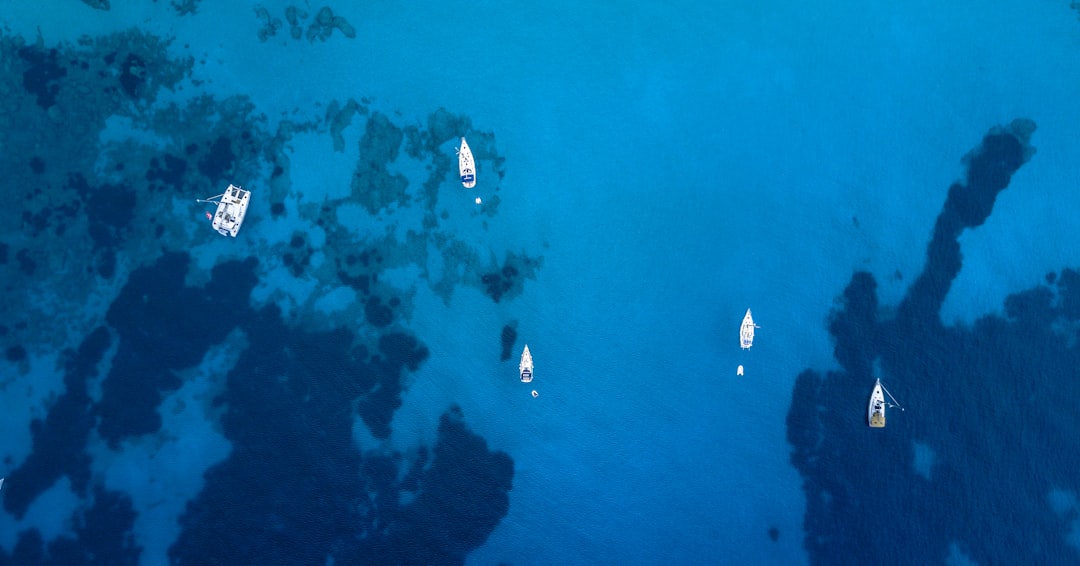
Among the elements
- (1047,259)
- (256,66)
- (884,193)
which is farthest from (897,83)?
(256,66)

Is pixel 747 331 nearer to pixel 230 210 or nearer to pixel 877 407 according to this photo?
pixel 877 407

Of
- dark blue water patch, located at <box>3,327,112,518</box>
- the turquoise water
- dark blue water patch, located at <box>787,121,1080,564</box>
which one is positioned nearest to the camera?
dark blue water patch, located at <box>3,327,112,518</box>

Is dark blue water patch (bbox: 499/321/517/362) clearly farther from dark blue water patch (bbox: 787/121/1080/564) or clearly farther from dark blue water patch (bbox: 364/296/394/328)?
dark blue water patch (bbox: 787/121/1080/564)

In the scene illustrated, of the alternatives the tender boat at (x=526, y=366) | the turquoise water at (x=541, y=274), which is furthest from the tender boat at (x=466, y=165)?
the tender boat at (x=526, y=366)

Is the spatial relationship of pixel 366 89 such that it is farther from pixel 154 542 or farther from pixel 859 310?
pixel 859 310

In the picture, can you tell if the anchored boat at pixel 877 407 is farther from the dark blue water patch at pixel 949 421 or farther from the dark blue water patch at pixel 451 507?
the dark blue water patch at pixel 451 507

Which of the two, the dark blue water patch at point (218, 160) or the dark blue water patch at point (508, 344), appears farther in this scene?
the dark blue water patch at point (508, 344)

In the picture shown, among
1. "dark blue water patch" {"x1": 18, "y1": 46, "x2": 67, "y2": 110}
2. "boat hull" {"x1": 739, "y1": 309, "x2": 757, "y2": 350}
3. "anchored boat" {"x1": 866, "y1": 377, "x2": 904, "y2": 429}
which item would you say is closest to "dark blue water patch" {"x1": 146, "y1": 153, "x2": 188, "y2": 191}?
"dark blue water patch" {"x1": 18, "y1": 46, "x2": 67, "y2": 110}
